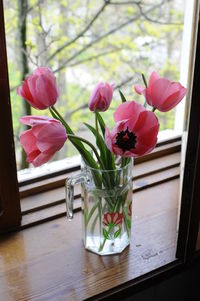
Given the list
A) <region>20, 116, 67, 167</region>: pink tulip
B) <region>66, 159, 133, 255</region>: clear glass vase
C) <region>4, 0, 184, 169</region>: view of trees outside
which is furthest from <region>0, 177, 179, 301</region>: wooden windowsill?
<region>4, 0, 184, 169</region>: view of trees outside

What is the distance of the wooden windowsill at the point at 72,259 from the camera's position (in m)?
0.74

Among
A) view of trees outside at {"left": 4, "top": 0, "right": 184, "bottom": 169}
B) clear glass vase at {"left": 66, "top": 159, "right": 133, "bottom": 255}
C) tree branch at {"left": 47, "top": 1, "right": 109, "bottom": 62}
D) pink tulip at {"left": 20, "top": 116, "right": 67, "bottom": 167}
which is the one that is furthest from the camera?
tree branch at {"left": 47, "top": 1, "right": 109, "bottom": 62}

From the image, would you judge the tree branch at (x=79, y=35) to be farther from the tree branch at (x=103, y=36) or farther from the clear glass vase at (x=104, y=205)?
the clear glass vase at (x=104, y=205)

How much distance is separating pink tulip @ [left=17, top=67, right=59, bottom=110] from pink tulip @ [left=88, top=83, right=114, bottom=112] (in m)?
0.07

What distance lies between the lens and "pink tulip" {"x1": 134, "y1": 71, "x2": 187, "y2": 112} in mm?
688

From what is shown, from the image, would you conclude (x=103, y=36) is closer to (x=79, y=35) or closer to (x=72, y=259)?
(x=79, y=35)

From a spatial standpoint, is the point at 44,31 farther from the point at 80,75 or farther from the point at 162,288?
the point at 162,288

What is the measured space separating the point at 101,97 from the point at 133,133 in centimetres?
10

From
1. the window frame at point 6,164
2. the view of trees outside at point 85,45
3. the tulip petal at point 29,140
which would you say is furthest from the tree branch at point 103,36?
the tulip petal at point 29,140

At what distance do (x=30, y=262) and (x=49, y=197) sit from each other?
206mm

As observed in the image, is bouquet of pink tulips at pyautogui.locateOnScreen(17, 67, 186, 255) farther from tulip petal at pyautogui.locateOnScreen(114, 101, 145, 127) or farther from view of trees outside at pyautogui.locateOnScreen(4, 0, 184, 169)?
view of trees outside at pyautogui.locateOnScreen(4, 0, 184, 169)

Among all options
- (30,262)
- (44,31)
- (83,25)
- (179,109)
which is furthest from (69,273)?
(83,25)

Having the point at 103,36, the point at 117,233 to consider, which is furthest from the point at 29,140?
the point at 103,36

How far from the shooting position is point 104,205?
77cm
